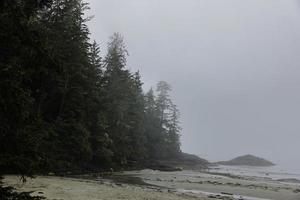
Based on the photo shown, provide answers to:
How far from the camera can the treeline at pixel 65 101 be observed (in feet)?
23.1

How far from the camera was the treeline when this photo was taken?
705 centimetres

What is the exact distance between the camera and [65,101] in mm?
38594

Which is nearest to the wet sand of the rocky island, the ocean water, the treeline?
the treeline

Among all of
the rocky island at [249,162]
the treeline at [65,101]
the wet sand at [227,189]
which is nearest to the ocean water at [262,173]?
the treeline at [65,101]

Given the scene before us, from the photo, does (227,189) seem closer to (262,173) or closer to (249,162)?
(262,173)

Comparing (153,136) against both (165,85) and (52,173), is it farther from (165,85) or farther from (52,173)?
(52,173)

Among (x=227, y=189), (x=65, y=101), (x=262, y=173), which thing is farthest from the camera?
(x=262, y=173)

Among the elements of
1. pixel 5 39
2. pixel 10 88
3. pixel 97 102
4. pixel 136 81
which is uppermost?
pixel 136 81

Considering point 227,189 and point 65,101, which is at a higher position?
point 65,101

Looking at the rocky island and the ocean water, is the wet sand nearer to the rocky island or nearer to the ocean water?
the ocean water

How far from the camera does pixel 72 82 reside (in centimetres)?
3884

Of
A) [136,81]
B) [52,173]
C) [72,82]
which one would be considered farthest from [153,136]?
[52,173]

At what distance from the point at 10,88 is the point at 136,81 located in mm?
67872

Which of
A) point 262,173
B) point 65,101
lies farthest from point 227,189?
point 262,173
